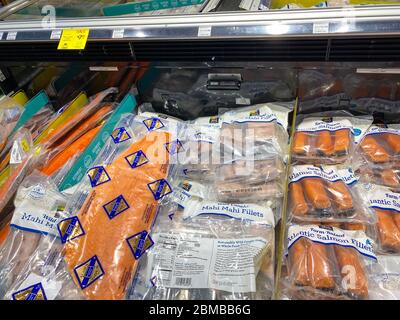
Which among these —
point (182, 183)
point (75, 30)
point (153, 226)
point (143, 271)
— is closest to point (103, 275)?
point (143, 271)

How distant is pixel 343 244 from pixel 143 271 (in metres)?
0.64

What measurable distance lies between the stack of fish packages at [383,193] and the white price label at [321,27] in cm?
48

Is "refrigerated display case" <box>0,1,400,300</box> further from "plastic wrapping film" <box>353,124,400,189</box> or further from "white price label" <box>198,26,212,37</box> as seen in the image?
"plastic wrapping film" <box>353,124,400,189</box>

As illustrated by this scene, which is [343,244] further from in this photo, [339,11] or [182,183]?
[339,11]

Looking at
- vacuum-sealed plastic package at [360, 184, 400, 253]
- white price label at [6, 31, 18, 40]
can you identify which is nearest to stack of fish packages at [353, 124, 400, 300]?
vacuum-sealed plastic package at [360, 184, 400, 253]

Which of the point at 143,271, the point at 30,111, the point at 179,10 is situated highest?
the point at 179,10

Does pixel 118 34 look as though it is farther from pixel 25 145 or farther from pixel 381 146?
pixel 381 146

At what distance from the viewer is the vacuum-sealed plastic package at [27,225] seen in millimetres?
1101

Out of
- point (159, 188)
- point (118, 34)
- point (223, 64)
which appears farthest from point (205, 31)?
point (159, 188)

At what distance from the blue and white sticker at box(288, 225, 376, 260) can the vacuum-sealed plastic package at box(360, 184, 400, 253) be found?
1.8 inches

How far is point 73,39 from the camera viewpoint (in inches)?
50.7

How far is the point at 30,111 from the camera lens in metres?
1.55

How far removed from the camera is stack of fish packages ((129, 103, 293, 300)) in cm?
99
